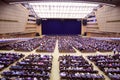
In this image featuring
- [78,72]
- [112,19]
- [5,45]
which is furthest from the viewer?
[112,19]

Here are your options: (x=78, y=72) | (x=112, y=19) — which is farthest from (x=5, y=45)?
(x=112, y=19)

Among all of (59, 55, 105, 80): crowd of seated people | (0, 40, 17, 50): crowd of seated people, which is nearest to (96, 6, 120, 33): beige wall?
(59, 55, 105, 80): crowd of seated people

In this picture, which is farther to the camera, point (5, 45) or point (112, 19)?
point (112, 19)

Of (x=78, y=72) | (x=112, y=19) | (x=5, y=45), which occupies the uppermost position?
(x=112, y=19)

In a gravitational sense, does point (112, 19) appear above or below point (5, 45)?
above

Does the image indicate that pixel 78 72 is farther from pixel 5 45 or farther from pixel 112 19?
pixel 112 19

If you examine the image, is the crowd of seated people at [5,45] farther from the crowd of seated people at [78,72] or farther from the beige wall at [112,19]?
the beige wall at [112,19]

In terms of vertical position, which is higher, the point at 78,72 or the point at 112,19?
the point at 112,19

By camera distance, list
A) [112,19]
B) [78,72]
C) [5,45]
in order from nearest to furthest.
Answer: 1. [78,72]
2. [5,45]
3. [112,19]

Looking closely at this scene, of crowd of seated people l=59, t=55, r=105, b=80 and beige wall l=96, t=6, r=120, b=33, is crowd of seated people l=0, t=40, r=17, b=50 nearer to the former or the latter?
crowd of seated people l=59, t=55, r=105, b=80

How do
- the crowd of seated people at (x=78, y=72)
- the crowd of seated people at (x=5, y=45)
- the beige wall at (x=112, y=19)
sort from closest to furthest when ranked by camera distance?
the crowd of seated people at (x=78, y=72) < the crowd of seated people at (x=5, y=45) < the beige wall at (x=112, y=19)

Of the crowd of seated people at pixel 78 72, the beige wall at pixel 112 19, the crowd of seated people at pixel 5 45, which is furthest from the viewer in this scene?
the beige wall at pixel 112 19

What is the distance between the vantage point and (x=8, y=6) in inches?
1185

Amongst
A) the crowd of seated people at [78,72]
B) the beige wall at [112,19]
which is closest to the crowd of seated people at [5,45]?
the crowd of seated people at [78,72]
